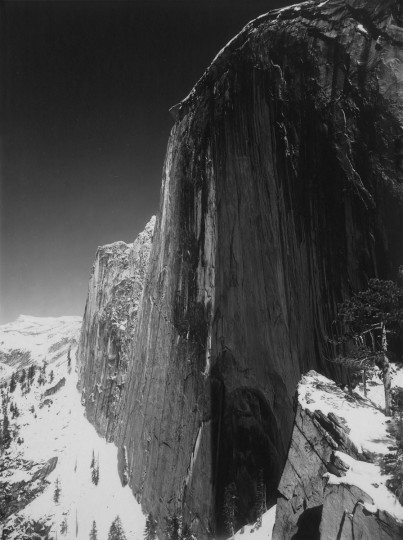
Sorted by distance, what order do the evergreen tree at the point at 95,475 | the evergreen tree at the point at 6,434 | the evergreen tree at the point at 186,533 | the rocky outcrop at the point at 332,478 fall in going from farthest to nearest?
1. the evergreen tree at the point at 6,434
2. the evergreen tree at the point at 95,475
3. the evergreen tree at the point at 186,533
4. the rocky outcrop at the point at 332,478

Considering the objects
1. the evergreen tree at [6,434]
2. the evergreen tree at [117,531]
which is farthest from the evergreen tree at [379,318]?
the evergreen tree at [6,434]

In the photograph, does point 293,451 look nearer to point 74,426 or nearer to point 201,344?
point 201,344

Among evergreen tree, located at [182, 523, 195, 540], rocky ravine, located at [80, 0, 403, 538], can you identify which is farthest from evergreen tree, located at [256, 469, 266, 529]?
evergreen tree, located at [182, 523, 195, 540]

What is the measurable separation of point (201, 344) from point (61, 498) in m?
83.6

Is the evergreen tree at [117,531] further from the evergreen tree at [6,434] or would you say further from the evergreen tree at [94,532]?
the evergreen tree at [6,434]

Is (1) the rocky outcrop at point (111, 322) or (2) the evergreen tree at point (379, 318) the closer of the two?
(2) the evergreen tree at point (379, 318)

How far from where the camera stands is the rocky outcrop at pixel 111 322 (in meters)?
99.6

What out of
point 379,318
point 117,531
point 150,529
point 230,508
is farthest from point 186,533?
point 379,318

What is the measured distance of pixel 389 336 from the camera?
19250mm

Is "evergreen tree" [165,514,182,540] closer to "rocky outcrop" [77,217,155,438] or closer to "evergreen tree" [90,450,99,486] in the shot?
"evergreen tree" [90,450,99,486]

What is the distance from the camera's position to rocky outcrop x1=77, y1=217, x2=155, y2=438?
99625mm

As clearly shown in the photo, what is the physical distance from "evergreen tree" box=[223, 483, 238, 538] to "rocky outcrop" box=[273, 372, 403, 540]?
12.2m

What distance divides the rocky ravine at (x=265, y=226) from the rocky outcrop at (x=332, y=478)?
5.12m

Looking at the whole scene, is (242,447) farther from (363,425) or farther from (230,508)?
(363,425)
